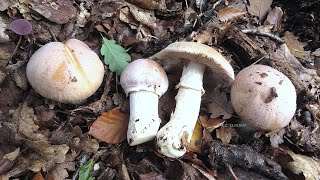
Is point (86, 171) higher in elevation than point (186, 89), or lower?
lower

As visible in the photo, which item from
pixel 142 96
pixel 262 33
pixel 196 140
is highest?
pixel 262 33

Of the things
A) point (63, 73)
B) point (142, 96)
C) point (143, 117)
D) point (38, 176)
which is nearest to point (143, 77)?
A: point (142, 96)

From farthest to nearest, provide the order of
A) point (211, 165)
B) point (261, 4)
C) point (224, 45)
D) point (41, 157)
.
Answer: point (261, 4)
point (224, 45)
point (211, 165)
point (41, 157)

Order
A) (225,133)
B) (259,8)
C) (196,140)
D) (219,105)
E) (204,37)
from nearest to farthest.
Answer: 1. (196,140)
2. (225,133)
3. (219,105)
4. (204,37)
5. (259,8)

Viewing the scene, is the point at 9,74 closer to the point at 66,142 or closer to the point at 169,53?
the point at 66,142

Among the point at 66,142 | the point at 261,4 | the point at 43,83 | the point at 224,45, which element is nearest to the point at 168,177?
the point at 66,142

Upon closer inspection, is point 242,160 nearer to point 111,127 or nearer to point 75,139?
point 111,127

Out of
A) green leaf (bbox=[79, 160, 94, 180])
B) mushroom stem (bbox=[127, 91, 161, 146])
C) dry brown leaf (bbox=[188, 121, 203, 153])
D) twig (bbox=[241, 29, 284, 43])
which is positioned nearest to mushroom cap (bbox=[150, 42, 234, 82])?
mushroom stem (bbox=[127, 91, 161, 146])

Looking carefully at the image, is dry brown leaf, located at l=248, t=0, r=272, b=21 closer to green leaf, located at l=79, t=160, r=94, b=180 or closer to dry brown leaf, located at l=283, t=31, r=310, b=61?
dry brown leaf, located at l=283, t=31, r=310, b=61
